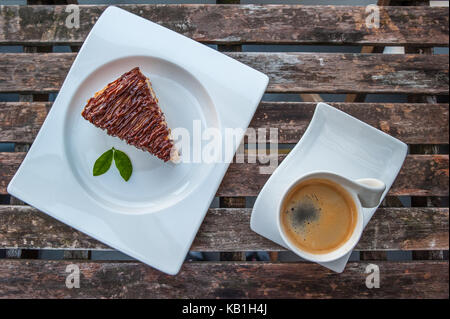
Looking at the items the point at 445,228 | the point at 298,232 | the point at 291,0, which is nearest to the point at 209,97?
the point at 298,232

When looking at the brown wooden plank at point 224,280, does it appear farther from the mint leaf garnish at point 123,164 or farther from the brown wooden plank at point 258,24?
the brown wooden plank at point 258,24

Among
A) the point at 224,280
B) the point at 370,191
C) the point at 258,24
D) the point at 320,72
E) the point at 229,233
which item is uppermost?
the point at 258,24

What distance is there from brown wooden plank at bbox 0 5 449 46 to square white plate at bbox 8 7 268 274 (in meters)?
0.09

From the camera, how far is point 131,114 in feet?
3.26

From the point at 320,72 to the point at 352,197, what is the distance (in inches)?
16.5

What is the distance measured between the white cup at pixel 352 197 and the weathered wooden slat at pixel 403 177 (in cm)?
22

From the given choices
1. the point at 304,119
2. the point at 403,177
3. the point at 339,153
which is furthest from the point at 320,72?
the point at 403,177

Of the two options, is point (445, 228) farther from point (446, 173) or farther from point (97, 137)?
point (97, 137)

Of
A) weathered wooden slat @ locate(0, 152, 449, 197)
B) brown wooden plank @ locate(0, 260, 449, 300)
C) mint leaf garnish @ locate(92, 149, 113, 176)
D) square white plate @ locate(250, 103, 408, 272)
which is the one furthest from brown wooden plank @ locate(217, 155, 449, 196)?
mint leaf garnish @ locate(92, 149, 113, 176)

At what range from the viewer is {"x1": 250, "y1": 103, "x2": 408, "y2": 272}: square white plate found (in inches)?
37.1

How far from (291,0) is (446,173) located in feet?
2.64

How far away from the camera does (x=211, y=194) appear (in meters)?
0.99

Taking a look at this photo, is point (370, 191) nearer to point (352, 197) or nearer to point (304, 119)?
point (352, 197)

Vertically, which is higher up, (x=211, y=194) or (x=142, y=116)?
(x=142, y=116)
